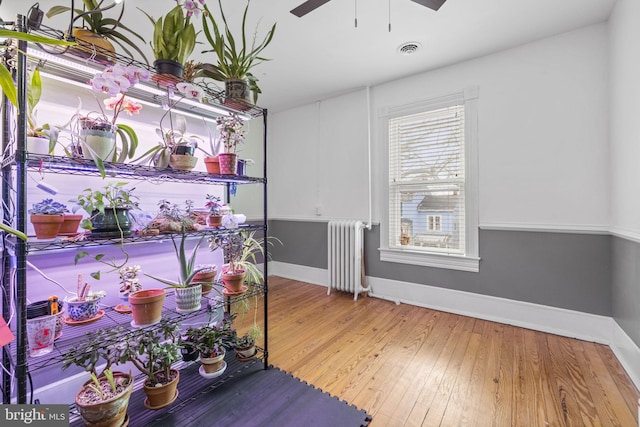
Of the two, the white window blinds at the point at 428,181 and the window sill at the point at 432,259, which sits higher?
the white window blinds at the point at 428,181

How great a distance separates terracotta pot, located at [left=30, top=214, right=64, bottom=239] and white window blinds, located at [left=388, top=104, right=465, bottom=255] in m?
2.71

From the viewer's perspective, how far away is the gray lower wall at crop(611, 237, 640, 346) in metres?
1.61

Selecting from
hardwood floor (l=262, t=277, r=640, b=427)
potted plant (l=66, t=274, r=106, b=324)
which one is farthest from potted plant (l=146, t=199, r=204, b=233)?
hardwood floor (l=262, t=277, r=640, b=427)

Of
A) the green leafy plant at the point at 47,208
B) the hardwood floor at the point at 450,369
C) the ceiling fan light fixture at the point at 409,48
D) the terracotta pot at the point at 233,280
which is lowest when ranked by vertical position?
the hardwood floor at the point at 450,369

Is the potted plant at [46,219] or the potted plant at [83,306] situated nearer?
the potted plant at [46,219]

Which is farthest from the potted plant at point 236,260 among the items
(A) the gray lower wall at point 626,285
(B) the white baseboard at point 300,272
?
(A) the gray lower wall at point 626,285

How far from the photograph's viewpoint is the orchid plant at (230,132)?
1.62 meters

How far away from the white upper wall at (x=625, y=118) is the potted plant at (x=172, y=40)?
8.15 feet

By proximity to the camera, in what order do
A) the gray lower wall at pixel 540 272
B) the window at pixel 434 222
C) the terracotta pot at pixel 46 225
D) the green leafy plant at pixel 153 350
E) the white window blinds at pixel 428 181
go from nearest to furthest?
the terracotta pot at pixel 46 225, the green leafy plant at pixel 153 350, the gray lower wall at pixel 540 272, the white window blinds at pixel 428 181, the window at pixel 434 222

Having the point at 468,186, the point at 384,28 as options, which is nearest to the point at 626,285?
the point at 468,186

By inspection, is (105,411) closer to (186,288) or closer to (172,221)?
→ (186,288)

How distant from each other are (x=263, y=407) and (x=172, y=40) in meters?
1.91

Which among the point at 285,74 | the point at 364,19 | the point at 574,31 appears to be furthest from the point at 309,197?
the point at 574,31

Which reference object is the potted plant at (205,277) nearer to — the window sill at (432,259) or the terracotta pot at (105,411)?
the terracotta pot at (105,411)
